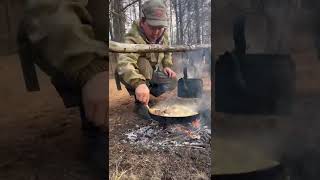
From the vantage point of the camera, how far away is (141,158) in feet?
8.00

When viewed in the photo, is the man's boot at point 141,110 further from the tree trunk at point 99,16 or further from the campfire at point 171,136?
the tree trunk at point 99,16

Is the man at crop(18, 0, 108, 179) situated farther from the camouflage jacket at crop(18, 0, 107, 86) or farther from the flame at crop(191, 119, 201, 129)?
the flame at crop(191, 119, 201, 129)

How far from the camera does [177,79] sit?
7.93ft

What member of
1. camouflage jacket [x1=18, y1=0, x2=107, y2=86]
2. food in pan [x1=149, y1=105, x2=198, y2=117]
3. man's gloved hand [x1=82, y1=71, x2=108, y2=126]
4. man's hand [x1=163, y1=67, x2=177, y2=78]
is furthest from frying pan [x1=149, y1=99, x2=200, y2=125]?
camouflage jacket [x1=18, y1=0, x2=107, y2=86]

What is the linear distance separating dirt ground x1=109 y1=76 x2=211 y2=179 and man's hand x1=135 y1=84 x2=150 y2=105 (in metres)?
0.04

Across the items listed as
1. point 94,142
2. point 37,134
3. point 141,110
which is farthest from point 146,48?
point 37,134

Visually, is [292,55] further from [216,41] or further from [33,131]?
[33,131]

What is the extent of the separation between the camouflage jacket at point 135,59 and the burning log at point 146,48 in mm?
18

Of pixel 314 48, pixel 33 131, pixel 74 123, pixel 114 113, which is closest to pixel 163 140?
pixel 114 113

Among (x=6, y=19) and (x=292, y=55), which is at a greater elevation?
(x=6, y=19)

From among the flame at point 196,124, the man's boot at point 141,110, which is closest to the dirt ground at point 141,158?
the man's boot at point 141,110

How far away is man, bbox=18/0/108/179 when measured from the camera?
2326mm

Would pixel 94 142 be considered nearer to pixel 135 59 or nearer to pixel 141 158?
pixel 141 158

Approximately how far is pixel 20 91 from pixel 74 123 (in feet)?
1.00
